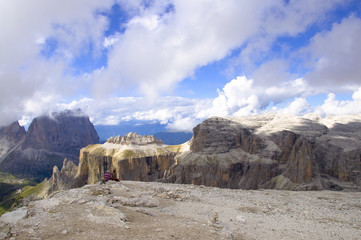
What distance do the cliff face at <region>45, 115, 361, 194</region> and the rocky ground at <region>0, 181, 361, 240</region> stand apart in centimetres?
11947

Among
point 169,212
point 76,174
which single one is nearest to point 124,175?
point 76,174

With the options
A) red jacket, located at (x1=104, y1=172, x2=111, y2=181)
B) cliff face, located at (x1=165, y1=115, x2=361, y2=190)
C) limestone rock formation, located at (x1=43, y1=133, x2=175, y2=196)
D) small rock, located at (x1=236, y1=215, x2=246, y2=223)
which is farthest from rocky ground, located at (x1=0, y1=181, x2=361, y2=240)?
limestone rock formation, located at (x1=43, y1=133, x2=175, y2=196)

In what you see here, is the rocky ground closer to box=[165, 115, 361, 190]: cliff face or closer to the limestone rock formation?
box=[165, 115, 361, 190]: cliff face

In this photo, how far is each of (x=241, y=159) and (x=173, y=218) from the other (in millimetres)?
160096

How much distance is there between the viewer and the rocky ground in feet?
50.6

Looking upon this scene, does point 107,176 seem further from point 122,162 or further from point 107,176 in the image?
point 122,162

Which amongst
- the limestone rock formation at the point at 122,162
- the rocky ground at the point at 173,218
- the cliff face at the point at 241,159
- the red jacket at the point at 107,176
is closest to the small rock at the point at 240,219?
the rocky ground at the point at 173,218

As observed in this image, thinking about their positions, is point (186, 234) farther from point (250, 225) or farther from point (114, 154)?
point (114, 154)

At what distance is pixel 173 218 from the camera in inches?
775

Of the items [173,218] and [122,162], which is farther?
[122,162]

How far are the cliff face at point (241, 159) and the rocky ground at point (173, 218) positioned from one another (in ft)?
392

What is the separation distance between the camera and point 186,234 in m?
15.7

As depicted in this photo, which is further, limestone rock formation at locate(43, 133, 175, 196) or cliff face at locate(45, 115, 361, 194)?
limestone rock formation at locate(43, 133, 175, 196)

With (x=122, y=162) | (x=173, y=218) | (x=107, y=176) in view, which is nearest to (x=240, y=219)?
(x=173, y=218)
